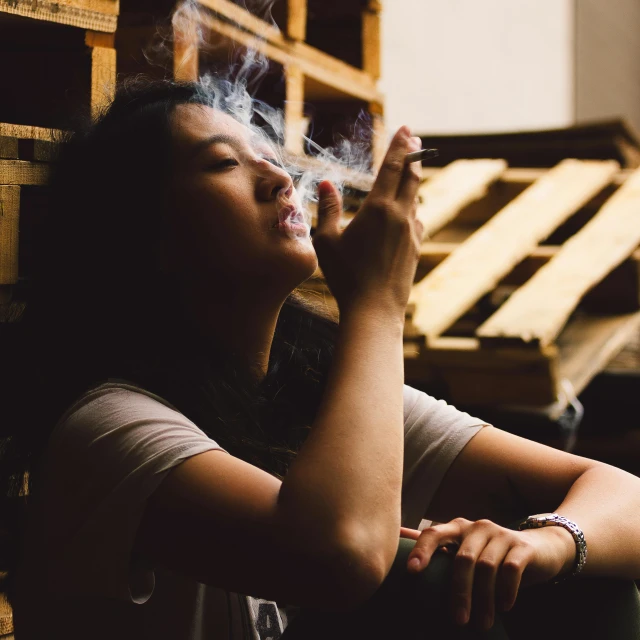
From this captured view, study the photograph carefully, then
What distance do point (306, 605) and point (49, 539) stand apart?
441mm

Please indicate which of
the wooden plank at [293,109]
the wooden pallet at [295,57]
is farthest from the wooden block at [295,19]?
the wooden plank at [293,109]

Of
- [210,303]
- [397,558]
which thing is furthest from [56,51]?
[397,558]

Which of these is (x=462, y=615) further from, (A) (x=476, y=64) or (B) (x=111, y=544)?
(A) (x=476, y=64)

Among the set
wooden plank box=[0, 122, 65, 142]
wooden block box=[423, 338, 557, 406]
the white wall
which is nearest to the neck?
wooden plank box=[0, 122, 65, 142]

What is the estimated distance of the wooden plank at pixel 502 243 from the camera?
3092mm

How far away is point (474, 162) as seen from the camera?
160 inches

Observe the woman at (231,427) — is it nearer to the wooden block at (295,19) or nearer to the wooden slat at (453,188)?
the wooden block at (295,19)

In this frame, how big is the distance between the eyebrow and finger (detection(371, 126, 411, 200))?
14.1 inches

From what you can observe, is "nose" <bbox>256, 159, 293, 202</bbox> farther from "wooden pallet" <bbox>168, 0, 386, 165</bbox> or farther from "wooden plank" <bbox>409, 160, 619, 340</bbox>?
"wooden plank" <bbox>409, 160, 619, 340</bbox>

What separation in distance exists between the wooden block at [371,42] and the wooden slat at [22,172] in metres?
1.68

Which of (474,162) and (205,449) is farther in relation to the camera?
(474,162)

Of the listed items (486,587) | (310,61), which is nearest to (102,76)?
(310,61)

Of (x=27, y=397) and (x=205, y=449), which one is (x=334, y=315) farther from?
(x=205, y=449)

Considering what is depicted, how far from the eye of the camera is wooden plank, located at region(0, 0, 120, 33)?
5.73ft
